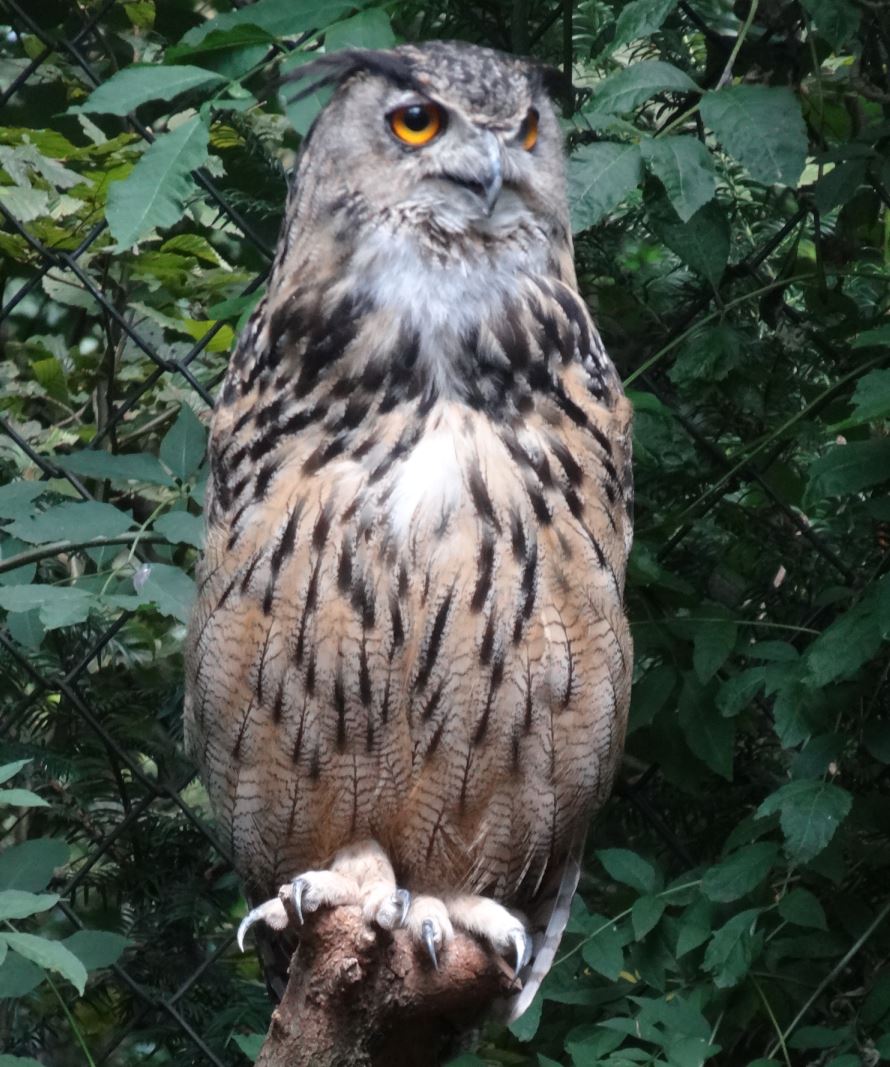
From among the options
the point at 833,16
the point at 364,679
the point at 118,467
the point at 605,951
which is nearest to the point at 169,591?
the point at 118,467

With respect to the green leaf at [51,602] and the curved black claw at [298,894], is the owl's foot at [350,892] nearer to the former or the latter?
the curved black claw at [298,894]

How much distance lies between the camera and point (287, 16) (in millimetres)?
1944

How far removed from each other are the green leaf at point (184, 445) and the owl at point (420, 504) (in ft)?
0.56

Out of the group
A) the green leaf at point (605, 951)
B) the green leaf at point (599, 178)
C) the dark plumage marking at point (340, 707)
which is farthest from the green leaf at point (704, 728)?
the green leaf at point (599, 178)

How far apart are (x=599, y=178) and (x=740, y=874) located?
3.13ft

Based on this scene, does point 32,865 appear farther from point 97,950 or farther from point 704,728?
point 704,728

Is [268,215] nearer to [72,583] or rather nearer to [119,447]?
[119,447]

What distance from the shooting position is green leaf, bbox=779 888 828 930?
2.16 meters

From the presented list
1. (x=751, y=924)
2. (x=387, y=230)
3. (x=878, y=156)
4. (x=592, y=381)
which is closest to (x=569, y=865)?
(x=751, y=924)

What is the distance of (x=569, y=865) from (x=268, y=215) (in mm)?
1175

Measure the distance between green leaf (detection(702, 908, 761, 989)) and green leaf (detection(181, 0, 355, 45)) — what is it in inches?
50.8

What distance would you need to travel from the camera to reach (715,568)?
255 centimetres

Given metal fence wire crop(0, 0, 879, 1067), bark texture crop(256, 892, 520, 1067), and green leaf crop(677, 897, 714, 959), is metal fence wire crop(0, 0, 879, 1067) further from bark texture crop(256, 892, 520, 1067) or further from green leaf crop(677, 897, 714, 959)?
bark texture crop(256, 892, 520, 1067)

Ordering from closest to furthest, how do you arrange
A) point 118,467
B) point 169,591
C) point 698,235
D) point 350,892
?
point 350,892 < point 169,591 < point 118,467 < point 698,235
